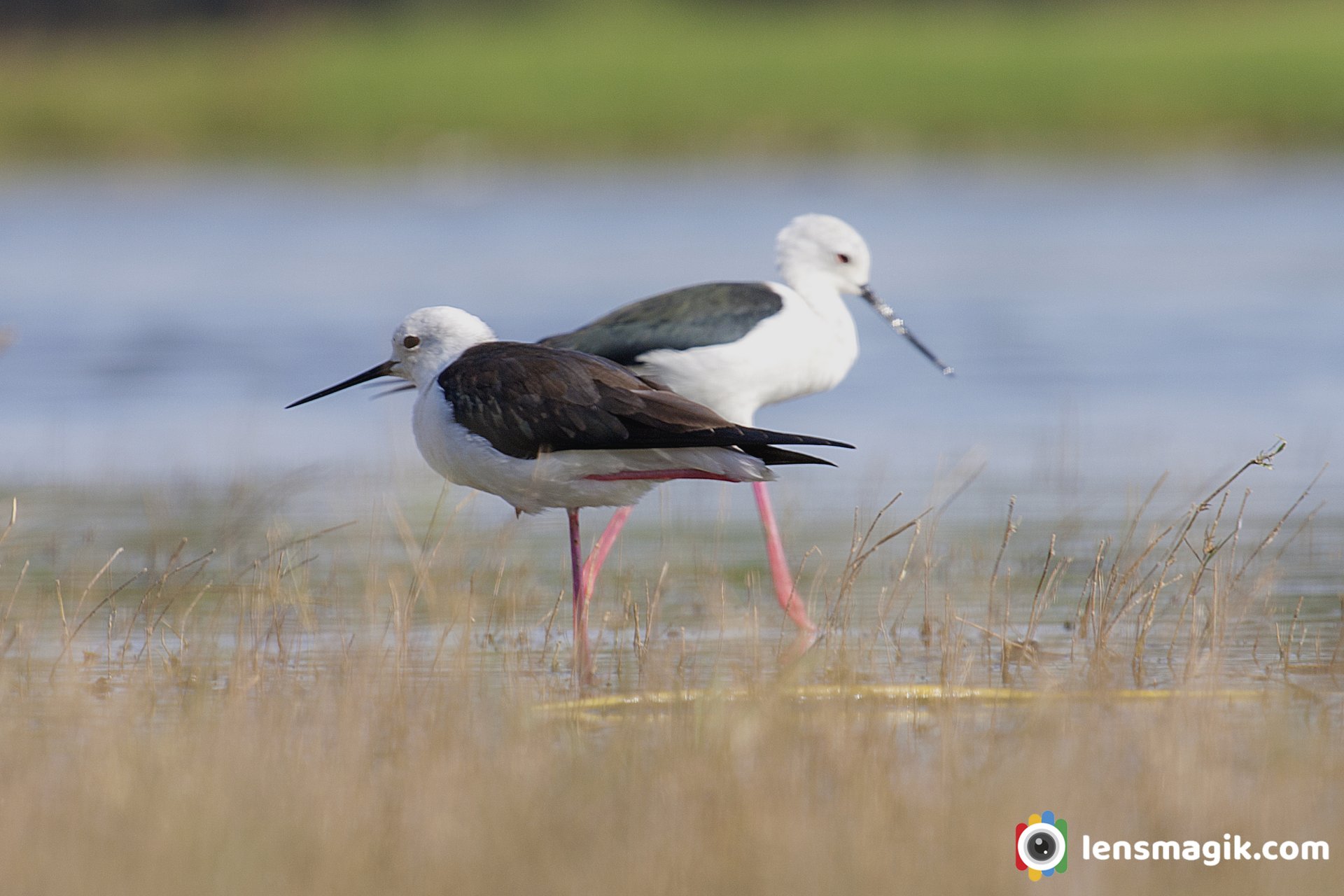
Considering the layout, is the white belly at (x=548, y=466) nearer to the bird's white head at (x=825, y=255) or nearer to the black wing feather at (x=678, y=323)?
the black wing feather at (x=678, y=323)

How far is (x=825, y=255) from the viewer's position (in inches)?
308

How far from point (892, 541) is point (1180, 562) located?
3.32 ft

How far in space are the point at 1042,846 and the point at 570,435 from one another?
216 centimetres

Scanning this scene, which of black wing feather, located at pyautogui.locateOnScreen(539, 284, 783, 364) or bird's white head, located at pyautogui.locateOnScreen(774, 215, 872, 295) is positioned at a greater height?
bird's white head, located at pyautogui.locateOnScreen(774, 215, 872, 295)

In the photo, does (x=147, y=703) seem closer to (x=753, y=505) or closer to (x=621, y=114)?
(x=753, y=505)

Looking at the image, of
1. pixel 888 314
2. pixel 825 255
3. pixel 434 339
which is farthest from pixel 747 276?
pixel 434 339

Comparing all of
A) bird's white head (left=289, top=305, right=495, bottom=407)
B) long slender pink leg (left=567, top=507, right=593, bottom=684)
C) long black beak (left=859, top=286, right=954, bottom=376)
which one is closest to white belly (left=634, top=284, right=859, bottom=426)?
long black beak (left=859, top=286, right=954, bottom=376)

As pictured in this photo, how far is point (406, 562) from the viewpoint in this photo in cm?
732

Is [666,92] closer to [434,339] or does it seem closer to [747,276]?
[747,276]

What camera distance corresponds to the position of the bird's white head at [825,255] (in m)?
7.79

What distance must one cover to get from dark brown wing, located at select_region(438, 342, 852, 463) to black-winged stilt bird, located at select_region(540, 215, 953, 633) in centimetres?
118

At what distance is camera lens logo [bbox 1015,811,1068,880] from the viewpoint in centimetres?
359

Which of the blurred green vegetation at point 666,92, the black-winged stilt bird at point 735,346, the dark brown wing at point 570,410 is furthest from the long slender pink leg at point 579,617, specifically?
the blurred green vegetation at point 666,92

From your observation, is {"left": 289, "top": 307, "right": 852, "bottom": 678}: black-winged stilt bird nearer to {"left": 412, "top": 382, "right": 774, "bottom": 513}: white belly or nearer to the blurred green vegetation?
{"left": 412, "top": 382, "right": 774, "bottom": 513}: white belly
